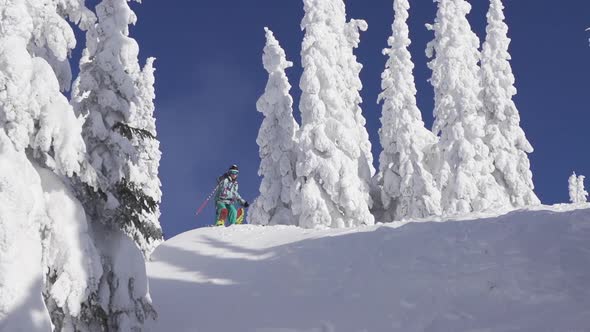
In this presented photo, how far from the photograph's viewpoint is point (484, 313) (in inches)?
466

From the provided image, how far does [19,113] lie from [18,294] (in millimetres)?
2726

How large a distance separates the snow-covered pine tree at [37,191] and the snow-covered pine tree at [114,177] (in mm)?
628

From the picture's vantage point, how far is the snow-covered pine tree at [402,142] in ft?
106

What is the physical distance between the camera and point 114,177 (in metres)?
11.5

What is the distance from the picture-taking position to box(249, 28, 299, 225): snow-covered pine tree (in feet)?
103

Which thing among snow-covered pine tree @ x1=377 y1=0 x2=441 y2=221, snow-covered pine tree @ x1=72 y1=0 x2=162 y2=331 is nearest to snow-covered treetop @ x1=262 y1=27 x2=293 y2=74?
snow-covered pine tree @ x1=377 y1=0 x2=441 y2=221

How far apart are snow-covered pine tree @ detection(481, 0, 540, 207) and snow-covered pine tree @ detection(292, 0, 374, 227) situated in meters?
7.42

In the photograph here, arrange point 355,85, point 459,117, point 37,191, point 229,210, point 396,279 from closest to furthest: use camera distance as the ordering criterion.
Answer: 1. point 37,191
2. point 396,279
3. point 229,210
4. point 459,117
5. point 355,85

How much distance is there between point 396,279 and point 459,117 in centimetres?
2112

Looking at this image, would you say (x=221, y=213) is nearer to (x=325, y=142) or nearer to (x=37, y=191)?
(x=325, y=142)

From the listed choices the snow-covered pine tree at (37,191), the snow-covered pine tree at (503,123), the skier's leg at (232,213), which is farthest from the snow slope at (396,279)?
the snow-covered pine tree at (503,123)

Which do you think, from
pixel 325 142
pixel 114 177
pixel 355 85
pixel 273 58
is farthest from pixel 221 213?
pixel 355 85

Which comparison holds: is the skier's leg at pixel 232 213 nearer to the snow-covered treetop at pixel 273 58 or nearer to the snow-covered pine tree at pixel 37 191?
the snow-covered pine tree at pixel 37 191

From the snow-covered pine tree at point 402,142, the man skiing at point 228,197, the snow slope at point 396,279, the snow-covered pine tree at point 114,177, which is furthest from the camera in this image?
the snow-covered pine tree at point 402,142
